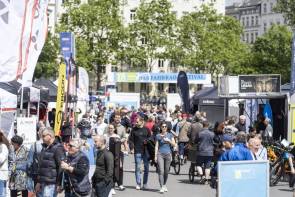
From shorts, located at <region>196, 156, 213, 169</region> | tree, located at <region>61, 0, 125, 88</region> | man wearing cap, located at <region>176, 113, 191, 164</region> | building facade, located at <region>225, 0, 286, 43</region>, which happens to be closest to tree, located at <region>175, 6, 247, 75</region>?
tree, located at <region>61, 0, 125, 88</region>

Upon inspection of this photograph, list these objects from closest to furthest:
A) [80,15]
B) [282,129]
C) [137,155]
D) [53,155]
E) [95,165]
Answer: [53,155] < [95,165] < [137,155] < [282,129] < [80,15]

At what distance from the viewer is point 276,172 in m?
21.3

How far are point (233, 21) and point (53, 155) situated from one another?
7729 cm

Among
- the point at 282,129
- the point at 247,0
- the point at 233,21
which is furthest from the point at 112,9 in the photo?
the point at 247,0

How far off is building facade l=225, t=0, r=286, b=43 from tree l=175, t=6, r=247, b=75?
51.6 m

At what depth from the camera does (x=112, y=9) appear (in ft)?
262

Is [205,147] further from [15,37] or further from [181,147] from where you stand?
[15,37]

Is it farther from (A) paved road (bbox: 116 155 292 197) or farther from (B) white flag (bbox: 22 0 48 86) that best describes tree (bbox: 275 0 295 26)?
(B) white flag (bbox: 22 0 48 86)

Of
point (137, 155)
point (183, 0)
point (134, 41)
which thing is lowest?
point (137, 155)

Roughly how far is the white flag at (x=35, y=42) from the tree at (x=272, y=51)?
72.8m

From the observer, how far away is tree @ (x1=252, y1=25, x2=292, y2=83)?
89.8 meters

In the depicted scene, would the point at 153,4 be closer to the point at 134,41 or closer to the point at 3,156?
the point at 134,41

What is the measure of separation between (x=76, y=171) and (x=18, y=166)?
2088mm

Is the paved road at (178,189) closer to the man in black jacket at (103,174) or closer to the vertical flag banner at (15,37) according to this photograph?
the vertical flag banner at (15,37)
